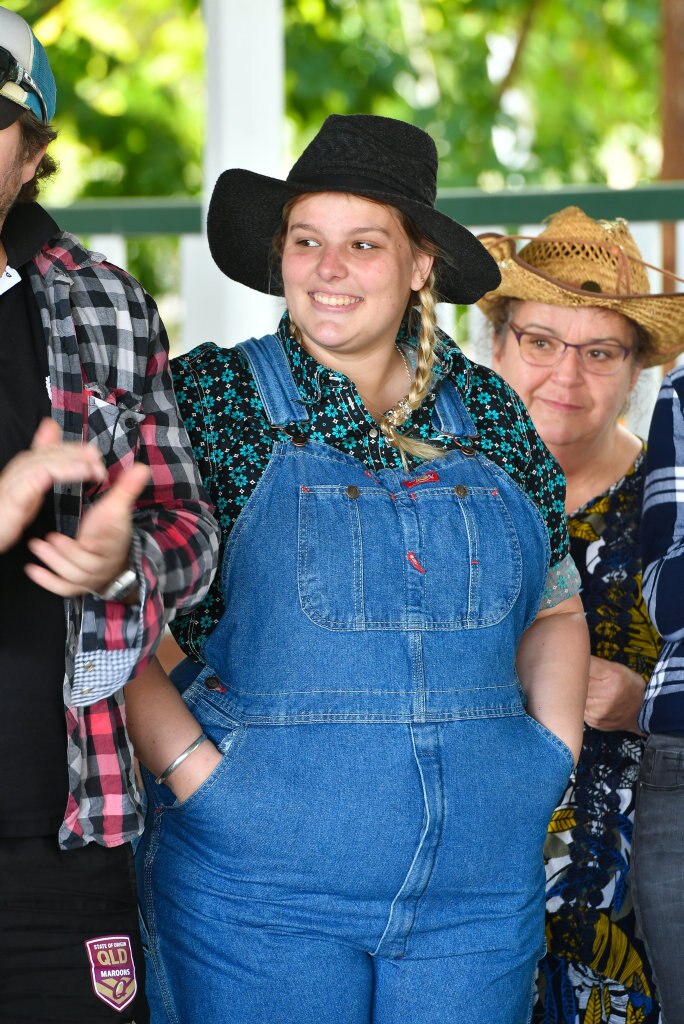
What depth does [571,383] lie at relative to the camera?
2.95 meters

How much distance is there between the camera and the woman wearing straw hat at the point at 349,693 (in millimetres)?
1980

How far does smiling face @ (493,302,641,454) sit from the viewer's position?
2.96 m

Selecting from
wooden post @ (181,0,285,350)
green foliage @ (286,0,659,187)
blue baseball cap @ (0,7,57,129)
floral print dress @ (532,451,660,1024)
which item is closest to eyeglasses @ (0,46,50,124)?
blue baseball cap @ (0,7,57,129)

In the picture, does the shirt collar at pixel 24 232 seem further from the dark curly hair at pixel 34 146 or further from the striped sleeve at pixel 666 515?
the striped sleeve at pixel 666 515

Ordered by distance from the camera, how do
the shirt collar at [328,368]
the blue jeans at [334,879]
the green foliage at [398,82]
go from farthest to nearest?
the green foliage at [398,82]
the shirt collar at [328,368]
the blue jeans at [334,879]

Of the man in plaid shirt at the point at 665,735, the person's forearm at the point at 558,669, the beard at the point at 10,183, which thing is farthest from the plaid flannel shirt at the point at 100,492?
the man in plaid shirt at the point at 665,735

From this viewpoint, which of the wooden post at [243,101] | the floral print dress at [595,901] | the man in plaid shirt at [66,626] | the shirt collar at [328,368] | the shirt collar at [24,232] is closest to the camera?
the man in plaid shirt at [66,626]

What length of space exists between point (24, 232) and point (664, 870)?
1.49 metres

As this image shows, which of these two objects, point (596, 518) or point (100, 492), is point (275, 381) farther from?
point (596, 518)

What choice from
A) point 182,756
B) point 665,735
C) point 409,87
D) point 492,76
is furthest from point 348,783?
point 492,76

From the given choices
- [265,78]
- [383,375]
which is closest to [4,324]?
[383,375]

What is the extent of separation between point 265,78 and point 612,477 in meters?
1.60

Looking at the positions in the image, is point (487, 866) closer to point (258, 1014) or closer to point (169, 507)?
point (258, 1014)

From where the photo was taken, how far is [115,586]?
1.63 m
